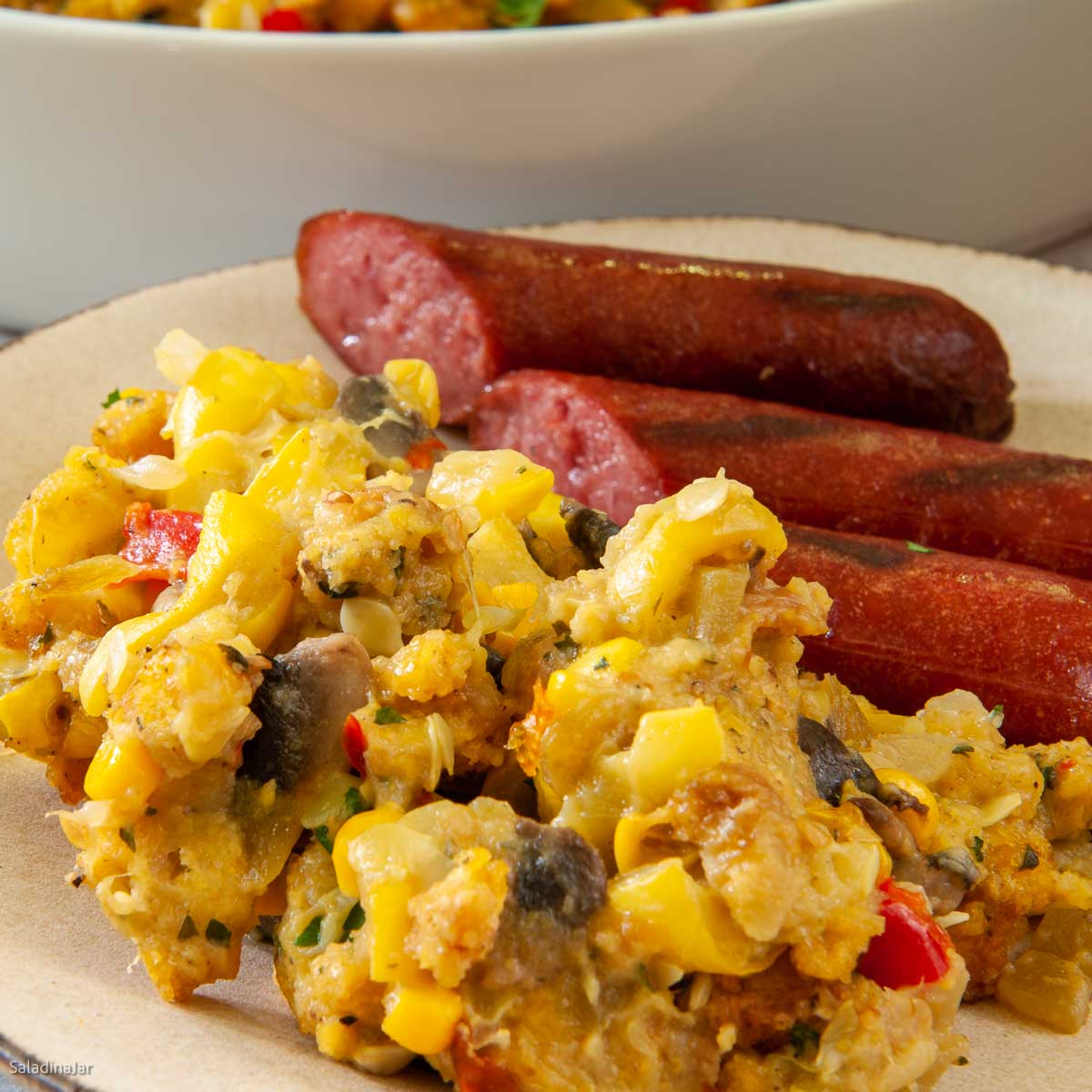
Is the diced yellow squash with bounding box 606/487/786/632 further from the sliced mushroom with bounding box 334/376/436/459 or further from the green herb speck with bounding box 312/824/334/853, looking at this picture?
the sliced mushroom with bounding box 334/376/436/459

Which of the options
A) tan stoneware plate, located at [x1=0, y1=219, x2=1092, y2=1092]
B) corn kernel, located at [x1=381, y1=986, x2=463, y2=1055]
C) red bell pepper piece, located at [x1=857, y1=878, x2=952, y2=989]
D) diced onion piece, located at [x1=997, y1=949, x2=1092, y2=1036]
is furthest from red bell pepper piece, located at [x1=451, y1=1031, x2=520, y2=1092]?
diced onion piece, located at [x1=997, y1=949, x2=1092, y2=1036]

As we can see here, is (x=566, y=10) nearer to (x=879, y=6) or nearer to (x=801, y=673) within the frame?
Result: (x=879, y=6)

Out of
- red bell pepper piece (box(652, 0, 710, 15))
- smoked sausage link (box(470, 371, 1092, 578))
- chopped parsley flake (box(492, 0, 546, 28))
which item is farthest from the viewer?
red bell pepper piece (box(652, 0, 710, 15))

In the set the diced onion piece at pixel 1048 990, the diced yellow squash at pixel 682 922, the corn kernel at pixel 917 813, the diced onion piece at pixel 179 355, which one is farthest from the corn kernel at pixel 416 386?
the diced onion piece at pixel 1048 990

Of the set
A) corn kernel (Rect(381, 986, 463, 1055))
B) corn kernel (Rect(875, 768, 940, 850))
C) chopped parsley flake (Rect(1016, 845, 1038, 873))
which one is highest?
corn kernel (Rect(875, 768, 940, 850))

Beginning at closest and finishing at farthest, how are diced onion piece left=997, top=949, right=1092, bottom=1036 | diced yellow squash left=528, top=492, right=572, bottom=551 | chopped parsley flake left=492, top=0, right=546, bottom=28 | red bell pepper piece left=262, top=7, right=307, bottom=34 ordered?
diced onion piece left=997, top=949, right=1092, bottom=1036 < diced yellow squash left=528, top=492, right=572, bottom=551 < red bell pepper piece left=262, top=7, right=307, bottom=34 < chopped parsley flake left=492, top=0, right=546, bottom=28

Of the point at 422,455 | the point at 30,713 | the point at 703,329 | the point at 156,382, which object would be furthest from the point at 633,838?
the point at 156,382

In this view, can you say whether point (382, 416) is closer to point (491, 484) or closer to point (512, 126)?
point (491, 484)
